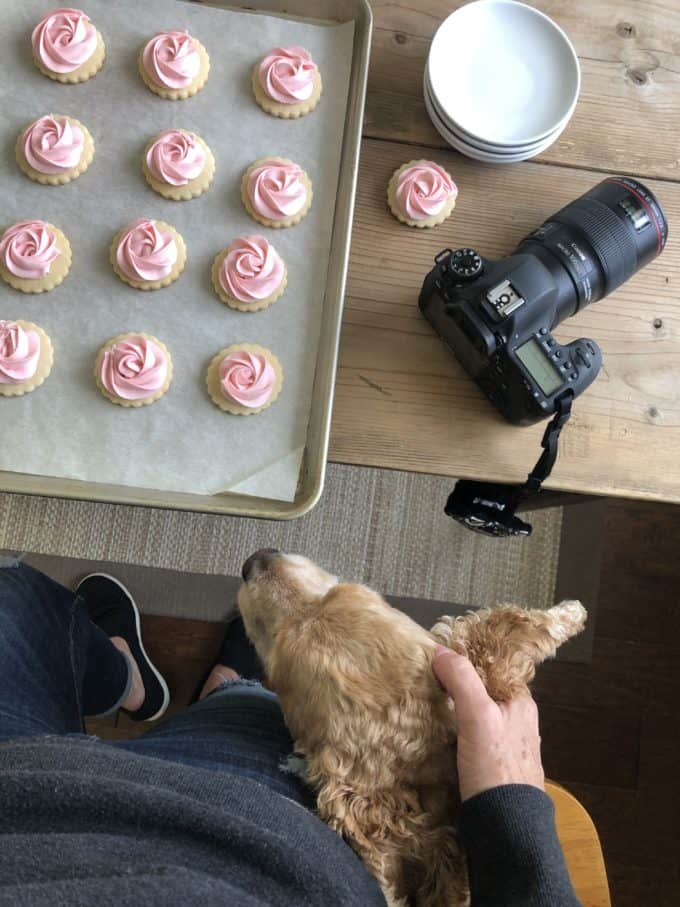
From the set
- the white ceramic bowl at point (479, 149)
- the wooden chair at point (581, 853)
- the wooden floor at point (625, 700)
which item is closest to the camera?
the white ceramic bowl at point (479, 149)

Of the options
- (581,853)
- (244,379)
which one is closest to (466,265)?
(244,379)

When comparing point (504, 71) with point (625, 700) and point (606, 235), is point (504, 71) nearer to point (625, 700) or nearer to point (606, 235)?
point (606, 235)

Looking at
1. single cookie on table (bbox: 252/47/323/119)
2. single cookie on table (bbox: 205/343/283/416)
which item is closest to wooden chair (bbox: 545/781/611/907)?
single cookie on table (bbox: 205/343/283/416)

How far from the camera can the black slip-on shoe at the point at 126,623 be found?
1580 millimetres

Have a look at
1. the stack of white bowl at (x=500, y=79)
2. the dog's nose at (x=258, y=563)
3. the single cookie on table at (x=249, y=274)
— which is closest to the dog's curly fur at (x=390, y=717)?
the dog's nose at (x=258, y=563)

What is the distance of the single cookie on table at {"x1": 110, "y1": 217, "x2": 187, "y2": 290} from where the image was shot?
0.94m

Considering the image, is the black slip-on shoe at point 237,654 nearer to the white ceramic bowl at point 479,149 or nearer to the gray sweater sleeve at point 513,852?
the gray sweater sleeve at point 513,852

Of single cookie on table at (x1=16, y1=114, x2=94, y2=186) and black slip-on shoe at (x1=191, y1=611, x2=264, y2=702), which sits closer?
single cookie on table at (x1=16, y1=114, x2=94, y2=186)

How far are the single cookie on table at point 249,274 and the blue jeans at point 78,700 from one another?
Result: 552mm

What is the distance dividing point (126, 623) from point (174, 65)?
3.56 feet

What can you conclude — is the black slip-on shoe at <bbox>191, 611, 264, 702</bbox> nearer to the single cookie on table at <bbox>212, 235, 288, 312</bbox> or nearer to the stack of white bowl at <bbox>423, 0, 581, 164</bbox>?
the single cookie on table at <bbox>212, 235, 288, 312</bbox>

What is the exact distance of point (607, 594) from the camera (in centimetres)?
172

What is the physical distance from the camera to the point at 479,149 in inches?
38.4

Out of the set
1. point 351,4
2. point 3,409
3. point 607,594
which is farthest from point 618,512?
point 3,409
